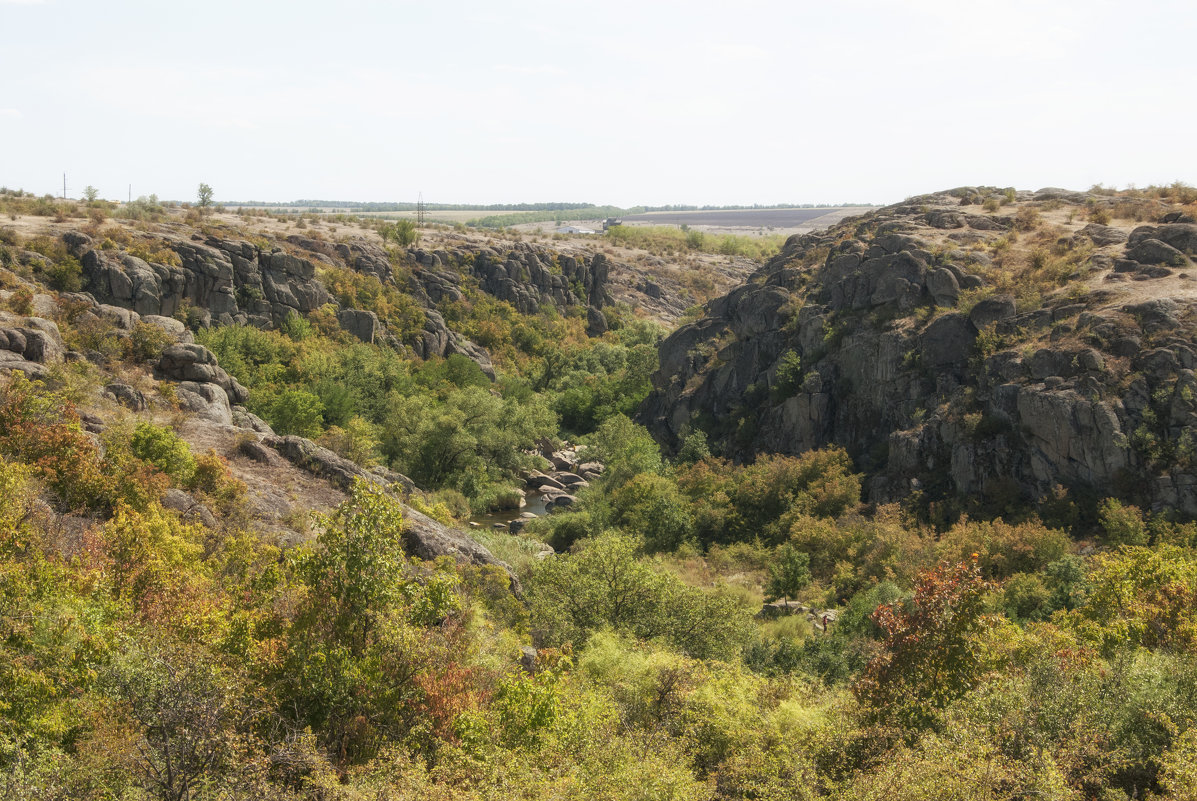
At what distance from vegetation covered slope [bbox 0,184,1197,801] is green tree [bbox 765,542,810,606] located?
135 millimetres

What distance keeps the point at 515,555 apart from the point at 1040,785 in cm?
2617

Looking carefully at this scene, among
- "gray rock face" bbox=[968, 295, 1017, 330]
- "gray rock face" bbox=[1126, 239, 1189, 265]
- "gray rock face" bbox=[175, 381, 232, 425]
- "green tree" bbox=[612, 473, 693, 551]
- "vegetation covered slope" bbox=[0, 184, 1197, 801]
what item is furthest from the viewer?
"green tree" bbox=[612, 473, 693, 551]

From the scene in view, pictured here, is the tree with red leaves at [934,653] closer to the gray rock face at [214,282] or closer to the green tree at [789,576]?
the green tree at [789,576]

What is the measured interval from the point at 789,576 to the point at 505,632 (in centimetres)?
1667

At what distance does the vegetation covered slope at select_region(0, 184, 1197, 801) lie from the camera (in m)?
13.6

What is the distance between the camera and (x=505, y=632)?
23312 millimetres

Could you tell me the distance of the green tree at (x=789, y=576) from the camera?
35250mm

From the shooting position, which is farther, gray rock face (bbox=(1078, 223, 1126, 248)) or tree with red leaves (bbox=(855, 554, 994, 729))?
gray rock face (bbox=(1078, 223, 1126, 248))

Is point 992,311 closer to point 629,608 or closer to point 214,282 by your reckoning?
point 629,608

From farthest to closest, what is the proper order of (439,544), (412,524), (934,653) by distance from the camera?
(439,544)
(412,524)
(934,653)

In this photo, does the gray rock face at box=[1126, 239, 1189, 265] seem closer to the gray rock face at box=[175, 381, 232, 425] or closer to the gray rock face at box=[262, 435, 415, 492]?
the gray rock face at box=[262, 435, 415, 492]

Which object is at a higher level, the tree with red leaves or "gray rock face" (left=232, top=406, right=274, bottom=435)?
"gray rock face" (left=232, top=406, right=274, bottom=435)

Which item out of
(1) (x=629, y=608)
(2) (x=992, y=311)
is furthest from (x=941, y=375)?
(1) (x=629, y=608)

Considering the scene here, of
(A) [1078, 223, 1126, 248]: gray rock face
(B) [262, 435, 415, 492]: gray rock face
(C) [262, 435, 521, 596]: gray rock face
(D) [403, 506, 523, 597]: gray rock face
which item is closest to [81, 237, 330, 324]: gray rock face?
(C) [262, 435, 521, 596]: gray rock face
